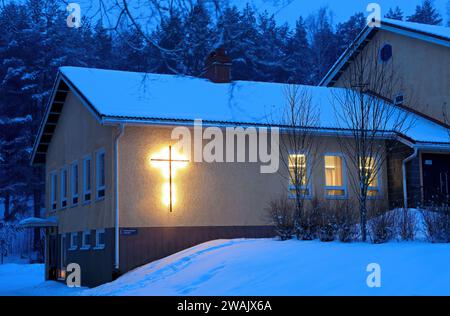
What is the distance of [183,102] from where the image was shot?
72.8ft

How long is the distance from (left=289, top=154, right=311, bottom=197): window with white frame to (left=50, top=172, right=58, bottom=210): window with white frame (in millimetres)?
10605

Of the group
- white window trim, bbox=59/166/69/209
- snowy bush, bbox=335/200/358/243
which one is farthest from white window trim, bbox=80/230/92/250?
snowy bush, bbox=335/200/358/243

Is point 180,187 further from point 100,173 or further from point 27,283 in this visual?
point 27,283

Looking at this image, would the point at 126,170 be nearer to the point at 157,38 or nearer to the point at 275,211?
the point at 275,211

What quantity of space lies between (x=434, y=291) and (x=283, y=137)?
1204 cm

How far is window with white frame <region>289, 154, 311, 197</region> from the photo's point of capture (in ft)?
60.6

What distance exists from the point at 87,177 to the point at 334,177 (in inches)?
333

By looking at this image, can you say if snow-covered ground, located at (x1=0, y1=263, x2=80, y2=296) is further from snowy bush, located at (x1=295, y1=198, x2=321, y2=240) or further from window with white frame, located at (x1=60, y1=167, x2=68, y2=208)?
snowy bush, located at (x1=295, y1=198, x2=321, y2=240)

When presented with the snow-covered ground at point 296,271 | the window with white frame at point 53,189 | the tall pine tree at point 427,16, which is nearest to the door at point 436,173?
the snow-covered ground at point 296,271

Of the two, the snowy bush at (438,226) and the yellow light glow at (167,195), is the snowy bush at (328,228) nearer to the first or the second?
the snowy bush at (438,226)

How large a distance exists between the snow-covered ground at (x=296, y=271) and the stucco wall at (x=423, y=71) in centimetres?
1234

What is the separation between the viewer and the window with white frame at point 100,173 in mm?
21109
